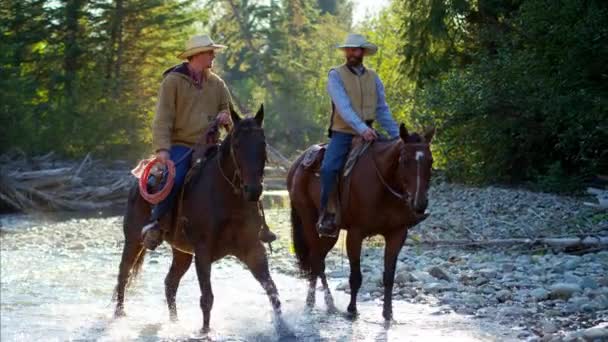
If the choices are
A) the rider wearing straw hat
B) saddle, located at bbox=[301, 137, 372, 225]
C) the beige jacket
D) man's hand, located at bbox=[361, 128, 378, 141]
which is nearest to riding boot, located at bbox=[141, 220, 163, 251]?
the beige jacket

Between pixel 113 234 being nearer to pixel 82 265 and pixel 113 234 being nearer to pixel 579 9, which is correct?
pixel 82 265

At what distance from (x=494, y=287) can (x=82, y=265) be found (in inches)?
324

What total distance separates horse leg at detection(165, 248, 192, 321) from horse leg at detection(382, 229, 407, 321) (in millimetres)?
2188

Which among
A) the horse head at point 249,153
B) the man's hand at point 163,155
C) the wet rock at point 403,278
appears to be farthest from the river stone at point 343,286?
the horse head at point 249,153

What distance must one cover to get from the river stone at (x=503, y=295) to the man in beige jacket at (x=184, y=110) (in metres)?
3.87

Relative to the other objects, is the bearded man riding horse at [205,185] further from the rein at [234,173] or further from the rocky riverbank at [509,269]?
the rocky riverbank at [509,269]

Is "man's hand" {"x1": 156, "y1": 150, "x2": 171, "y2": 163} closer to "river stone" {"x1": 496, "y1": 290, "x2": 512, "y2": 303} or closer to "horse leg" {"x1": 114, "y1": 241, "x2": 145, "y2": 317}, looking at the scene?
"horse leg" {"x1": 114, "y1": 241, "x2": 145, "y2": 317}

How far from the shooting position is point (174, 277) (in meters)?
9.36

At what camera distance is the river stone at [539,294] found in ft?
31.4

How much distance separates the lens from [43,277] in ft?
46.6

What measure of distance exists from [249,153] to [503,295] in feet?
13.5

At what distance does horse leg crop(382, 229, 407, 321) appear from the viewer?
8898 millimetres

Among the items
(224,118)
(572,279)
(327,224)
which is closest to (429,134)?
(327,224)

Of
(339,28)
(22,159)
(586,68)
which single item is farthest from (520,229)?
(339,28)
